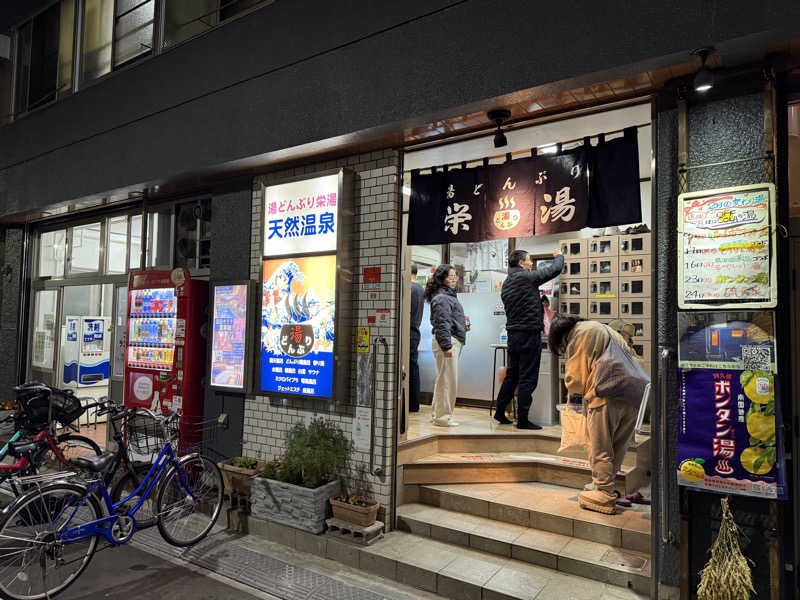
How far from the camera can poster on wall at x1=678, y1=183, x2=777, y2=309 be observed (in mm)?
3564

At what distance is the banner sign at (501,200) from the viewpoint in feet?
15.5

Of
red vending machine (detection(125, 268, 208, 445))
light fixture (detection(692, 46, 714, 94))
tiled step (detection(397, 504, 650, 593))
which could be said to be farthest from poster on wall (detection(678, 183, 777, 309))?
red vending machine (detection(125, 268, 208, 445))

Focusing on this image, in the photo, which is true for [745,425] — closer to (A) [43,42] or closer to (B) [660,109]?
(B) [660,109]

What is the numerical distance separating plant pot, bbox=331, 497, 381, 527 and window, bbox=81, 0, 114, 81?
7677mm

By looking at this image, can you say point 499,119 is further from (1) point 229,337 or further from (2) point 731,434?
(1) point 229,337

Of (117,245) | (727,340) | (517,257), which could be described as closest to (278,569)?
(727,340)

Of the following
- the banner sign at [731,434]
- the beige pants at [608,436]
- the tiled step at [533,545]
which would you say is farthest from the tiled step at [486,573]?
the banner sign at [731,434]

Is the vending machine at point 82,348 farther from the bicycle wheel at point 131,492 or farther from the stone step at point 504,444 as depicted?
the stone step at point 504,444

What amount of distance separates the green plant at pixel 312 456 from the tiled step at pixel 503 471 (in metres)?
0.78

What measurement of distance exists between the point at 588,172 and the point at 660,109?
2.37ft

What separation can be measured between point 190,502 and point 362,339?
233 centimetres

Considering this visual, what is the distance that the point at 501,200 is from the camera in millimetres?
5078

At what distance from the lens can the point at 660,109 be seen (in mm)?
4145

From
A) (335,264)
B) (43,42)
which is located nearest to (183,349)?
(335,264)
